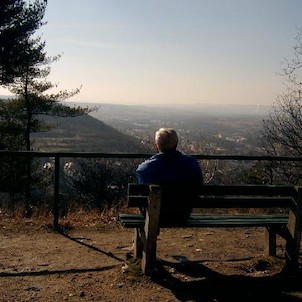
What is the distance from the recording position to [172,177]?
4223 millimetres

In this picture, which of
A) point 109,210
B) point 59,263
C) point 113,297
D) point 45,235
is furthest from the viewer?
point 109,210

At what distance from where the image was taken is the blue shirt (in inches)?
166

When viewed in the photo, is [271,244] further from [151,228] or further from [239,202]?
[151,228]

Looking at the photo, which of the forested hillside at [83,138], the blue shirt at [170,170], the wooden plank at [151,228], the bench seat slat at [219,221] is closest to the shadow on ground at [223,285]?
the wooden plank at [151,228]

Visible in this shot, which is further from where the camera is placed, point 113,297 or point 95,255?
point 95,255

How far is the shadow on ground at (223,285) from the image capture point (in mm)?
3916

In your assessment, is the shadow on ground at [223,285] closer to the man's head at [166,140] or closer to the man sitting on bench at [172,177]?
the man sitting on bench at [172,177]

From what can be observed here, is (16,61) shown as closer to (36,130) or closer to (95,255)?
(36,130)

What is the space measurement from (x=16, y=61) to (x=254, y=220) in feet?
60.6

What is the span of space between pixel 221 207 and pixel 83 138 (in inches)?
3862

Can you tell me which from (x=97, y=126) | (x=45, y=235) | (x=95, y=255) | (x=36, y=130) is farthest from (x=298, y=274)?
(x=97, y=126)

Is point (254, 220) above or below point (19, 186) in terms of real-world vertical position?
above

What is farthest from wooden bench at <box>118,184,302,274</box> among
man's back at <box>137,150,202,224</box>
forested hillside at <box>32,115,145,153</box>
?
forested hillside at <box>32,115,145,153</box>

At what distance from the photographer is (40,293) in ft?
13.0
